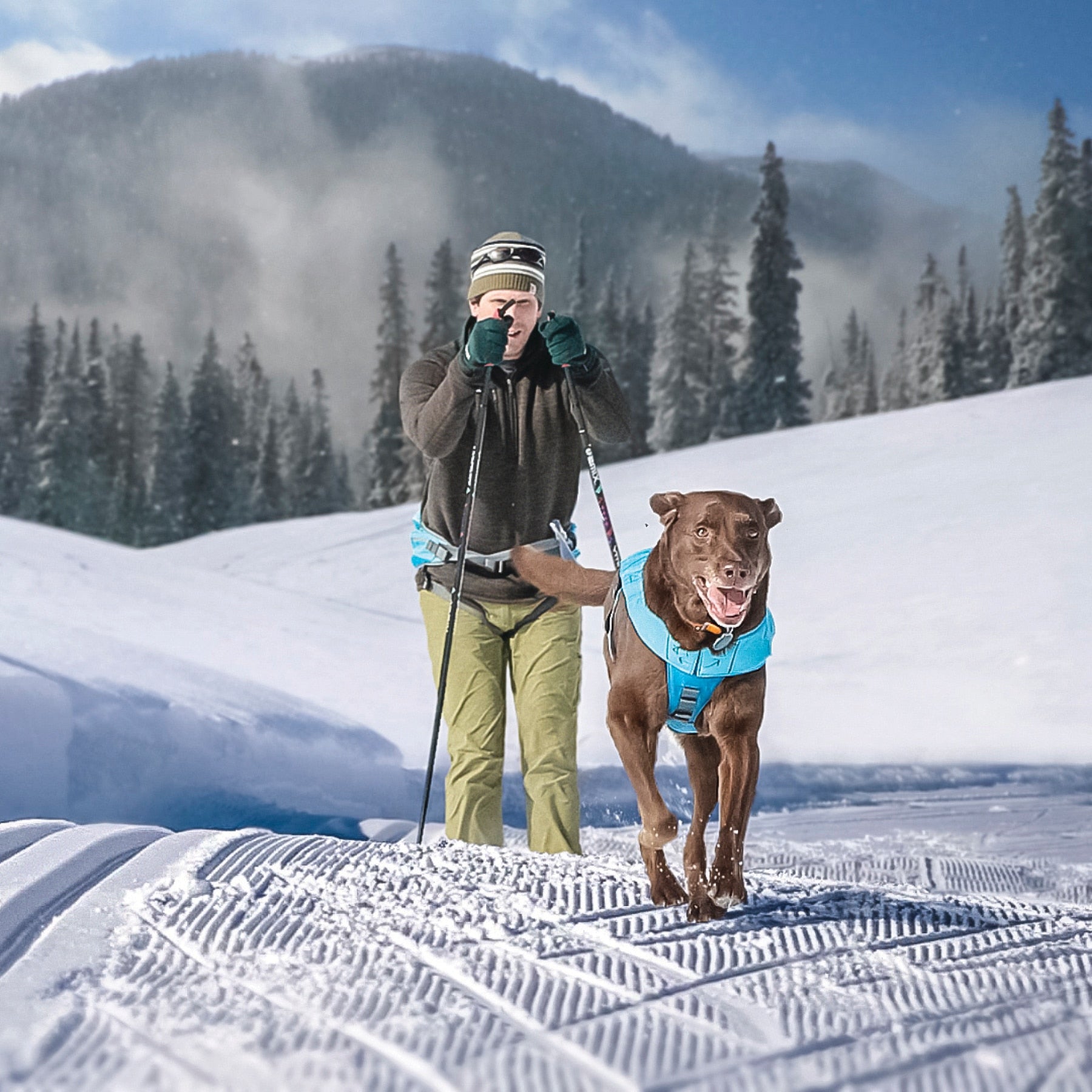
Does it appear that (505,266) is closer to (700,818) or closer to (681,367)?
(700,818)

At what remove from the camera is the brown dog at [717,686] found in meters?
1.83

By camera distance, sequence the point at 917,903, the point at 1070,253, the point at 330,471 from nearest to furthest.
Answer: the point at 917,903, the point at 1070,253, the point at 330,471

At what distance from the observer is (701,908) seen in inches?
78.7

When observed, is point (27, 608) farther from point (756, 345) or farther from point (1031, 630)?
point (756, 345)

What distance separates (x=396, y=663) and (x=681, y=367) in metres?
19.2

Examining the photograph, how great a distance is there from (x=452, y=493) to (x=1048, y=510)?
274 inches

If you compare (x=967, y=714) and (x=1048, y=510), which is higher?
(x=1048, y=510)

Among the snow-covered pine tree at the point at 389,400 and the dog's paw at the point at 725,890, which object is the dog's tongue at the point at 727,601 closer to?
the dog's paw at the point at 725,890

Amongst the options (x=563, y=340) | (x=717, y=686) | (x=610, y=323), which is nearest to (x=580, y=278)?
(x=610, y=323)

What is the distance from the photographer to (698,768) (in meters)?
2.16

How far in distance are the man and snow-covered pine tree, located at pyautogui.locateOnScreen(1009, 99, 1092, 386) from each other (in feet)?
73.5

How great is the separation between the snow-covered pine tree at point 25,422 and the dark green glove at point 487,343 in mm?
24074

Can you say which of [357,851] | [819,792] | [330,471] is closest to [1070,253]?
[330,471]

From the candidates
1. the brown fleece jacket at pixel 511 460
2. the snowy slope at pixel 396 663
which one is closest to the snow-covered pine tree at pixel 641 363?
the snowy slope at pixel 396 663
